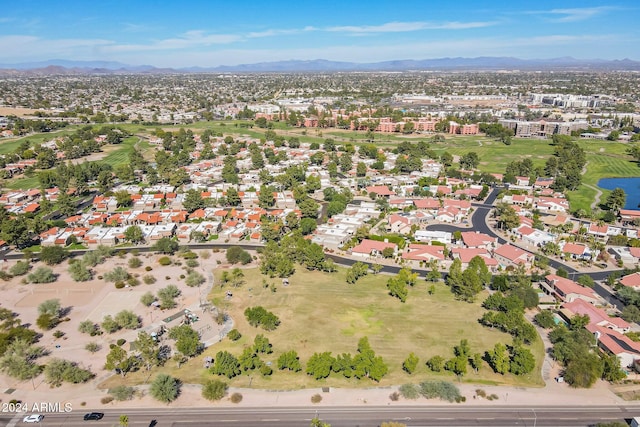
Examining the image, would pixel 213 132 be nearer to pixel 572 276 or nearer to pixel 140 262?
A: pixel 140 262

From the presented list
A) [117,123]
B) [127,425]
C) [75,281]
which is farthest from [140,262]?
[117,123]

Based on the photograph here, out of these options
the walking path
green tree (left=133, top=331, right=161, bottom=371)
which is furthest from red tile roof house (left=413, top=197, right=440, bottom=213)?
green tree (left=133, top=331, right=161, bottom=371)

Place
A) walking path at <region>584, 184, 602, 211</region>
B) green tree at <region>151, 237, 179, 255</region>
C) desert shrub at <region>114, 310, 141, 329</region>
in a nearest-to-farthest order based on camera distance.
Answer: desert shrub at <region>114, 310, 141, 329</region> < green tree at <region>151, 237, 179, 255</region> < walking path at <region>584, 184, 602, 211</region>

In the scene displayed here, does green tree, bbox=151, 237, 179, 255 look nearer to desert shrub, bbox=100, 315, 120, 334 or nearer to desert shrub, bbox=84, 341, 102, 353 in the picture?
desert shrub, bbox=100, 315, 120, 334

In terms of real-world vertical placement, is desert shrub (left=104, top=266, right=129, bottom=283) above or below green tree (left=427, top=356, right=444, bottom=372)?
below

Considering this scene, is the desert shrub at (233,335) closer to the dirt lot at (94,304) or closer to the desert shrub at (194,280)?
the dirt lot at (94,304)

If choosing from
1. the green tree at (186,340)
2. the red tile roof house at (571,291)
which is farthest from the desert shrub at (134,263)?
the red tile roof house at (571,291)

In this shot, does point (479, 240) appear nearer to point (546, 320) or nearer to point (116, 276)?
point (546, 320)
